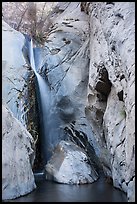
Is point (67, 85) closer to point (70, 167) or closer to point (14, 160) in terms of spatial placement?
point (70, 167)

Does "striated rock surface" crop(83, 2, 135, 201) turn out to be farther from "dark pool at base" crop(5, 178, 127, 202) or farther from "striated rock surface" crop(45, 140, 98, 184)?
"striated rock surface" crop(45, 140, 98, 184)

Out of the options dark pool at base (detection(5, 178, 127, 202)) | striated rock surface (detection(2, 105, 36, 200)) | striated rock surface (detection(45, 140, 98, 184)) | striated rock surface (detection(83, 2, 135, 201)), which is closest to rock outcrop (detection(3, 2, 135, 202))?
striated rock surface (detection(83, 2, 135, 201))

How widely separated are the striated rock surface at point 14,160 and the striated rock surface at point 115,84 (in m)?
1.88

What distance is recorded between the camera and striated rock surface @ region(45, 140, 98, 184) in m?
7.67

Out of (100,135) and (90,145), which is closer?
(100,135)

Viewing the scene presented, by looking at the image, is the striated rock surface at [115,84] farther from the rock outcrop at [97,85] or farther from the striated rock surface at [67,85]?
the striated rock surface at [67,85]

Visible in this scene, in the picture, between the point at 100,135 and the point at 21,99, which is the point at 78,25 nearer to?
the point at 21,99

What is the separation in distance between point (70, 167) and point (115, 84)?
2499mm

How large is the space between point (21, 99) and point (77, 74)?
1.98 m

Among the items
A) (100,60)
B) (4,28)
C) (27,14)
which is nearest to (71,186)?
(100,60)

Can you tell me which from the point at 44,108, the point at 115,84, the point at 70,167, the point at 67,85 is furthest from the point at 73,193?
the point at 67,85

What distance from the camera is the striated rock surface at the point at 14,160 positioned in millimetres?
5824

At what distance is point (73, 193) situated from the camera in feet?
21.4

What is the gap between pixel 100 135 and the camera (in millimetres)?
8352
